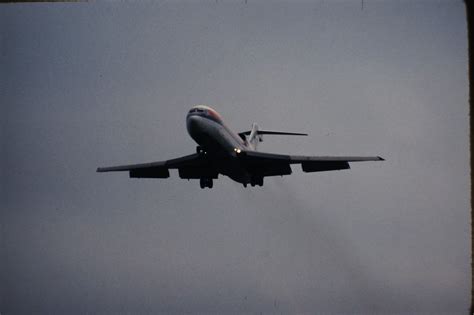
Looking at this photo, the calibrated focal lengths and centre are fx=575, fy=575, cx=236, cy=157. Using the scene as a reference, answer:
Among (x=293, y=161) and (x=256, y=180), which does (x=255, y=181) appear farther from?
(x=293, y=161)

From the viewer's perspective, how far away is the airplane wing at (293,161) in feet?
128

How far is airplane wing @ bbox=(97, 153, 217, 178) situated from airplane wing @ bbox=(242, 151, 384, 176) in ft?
10.7

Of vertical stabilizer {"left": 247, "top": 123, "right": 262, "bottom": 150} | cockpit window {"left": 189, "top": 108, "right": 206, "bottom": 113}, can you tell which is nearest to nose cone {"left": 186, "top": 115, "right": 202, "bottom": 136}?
cockpit window {"left": 189, "top": 108, "right": 206, "bottom": 113}

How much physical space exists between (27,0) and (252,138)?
29923 mm

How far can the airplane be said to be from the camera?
36.8m

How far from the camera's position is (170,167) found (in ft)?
138

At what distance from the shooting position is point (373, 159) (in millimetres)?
36625

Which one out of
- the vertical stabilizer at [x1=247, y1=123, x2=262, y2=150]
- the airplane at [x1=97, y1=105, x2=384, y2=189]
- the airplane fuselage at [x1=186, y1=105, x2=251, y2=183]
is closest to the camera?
the airplane fuselage at [x1=186, y1=105, x2=251, y2=183]

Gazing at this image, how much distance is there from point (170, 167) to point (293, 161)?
29.8 feet

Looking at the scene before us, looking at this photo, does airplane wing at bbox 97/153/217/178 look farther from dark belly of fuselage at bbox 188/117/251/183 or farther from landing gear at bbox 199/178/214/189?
dark belly of fuselage at bbox 188/117/251/183

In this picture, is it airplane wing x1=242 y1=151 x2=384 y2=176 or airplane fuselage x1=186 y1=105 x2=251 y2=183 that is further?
airplane wing x1=242 y1=151 x2=384 y2=176

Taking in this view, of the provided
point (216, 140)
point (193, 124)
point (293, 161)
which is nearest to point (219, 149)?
point (216, 140)

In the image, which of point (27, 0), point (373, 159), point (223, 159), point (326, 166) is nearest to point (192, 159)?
point (223, 159)

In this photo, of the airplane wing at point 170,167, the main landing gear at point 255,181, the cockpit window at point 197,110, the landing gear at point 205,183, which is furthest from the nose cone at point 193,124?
the main landing gear at point 255,181
